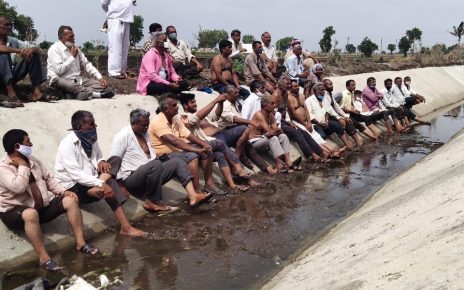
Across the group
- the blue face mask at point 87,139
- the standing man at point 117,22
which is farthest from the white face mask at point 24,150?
the standing man at point 117,22

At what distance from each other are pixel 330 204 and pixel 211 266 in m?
2.81

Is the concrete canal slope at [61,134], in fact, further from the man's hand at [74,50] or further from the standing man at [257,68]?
the standing man at [257,68]

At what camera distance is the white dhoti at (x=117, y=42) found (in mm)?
9672

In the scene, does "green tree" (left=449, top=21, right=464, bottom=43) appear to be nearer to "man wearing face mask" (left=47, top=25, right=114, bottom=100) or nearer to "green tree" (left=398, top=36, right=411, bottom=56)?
"green tree" (left=398, top=36, right=411, bottom=56)

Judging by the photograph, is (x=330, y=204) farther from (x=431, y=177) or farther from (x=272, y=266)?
(x=272, y=266)

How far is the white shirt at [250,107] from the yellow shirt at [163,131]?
1926 mm

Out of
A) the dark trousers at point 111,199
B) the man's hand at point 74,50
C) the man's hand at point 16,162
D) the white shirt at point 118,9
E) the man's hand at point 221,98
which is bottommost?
the dark trousers at point 111,199

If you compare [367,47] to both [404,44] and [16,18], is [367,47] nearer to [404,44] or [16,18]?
[404,44]

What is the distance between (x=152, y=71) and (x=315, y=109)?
12.4 ft

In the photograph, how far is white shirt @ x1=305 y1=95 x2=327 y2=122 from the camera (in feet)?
34.4

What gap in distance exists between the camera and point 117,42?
9.69 meters

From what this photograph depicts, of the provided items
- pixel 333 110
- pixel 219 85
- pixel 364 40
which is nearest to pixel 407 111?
pixel 333 110

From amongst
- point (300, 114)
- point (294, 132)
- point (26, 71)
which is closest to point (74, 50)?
point (26, 71)

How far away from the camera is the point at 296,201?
23.2ft
